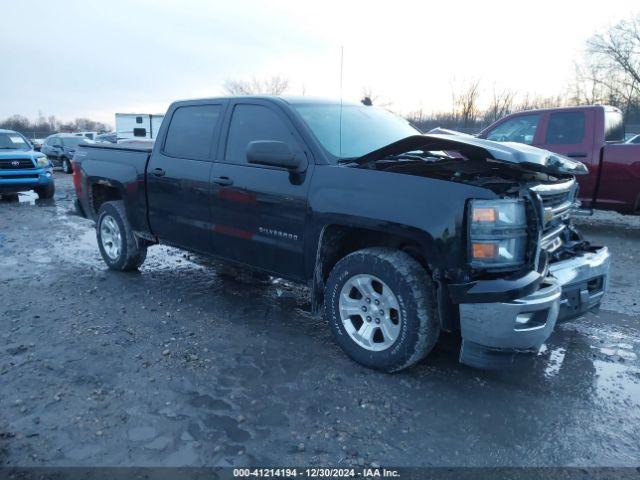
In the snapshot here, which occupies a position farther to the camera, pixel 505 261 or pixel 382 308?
pixel 382 308

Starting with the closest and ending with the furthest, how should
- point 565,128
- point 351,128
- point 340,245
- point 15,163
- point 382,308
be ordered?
point 382,308 → point 340,245 → point 351,128 → point 565,128 → point 15,163

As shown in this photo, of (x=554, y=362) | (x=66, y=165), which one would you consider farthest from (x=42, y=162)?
(x=554, y=362)

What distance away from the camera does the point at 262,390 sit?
3113 millimetres

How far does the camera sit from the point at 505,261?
9.46ft

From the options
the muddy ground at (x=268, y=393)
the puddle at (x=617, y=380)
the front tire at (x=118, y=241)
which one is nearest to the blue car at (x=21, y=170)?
the front tire at (x=118, y=241)

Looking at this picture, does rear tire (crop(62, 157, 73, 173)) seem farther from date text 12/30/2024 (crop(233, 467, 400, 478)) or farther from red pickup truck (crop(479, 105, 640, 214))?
date text 12/30/2024 (crop(233, 467, 400, 478))

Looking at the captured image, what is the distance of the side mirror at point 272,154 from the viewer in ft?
11.3

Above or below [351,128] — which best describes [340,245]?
below

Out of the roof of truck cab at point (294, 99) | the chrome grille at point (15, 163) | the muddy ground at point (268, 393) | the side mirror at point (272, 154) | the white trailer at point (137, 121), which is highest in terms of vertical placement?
the white trailer at point (137, 121)

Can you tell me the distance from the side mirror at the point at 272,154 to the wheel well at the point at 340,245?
1.85ft

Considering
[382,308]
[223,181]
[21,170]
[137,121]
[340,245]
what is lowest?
[382,308]

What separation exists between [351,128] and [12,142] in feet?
39.7

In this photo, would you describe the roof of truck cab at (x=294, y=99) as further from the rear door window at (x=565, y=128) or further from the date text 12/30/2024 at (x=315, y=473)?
the rear door window at (x=565, y=128)

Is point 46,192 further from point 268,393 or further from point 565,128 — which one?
point 565,128
